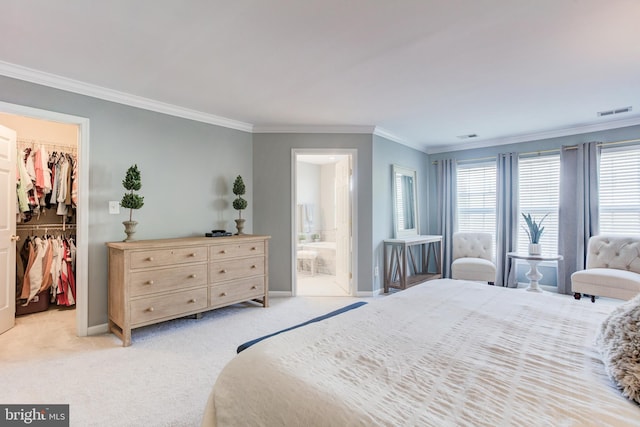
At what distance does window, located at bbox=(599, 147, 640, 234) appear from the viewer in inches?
164

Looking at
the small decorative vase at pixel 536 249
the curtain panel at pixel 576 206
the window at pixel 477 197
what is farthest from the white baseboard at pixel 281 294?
the curtain panel at pixel 576 206

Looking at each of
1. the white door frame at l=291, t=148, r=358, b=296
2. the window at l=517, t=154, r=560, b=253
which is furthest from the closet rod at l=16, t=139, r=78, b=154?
the window at l=517, t=154, r=560, b=253

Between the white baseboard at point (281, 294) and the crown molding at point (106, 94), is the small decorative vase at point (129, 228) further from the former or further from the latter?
the white baseboard at point (281, 294)

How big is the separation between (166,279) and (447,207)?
183 inches

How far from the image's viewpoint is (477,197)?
5.49 metres

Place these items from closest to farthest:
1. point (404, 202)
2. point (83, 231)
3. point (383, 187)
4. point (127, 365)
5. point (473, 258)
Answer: point (127, 365)
point (83, 231)
point (383, 187)
point (473, 258)
point (404, 202)

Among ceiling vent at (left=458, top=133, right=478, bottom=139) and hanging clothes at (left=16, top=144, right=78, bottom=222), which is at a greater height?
ceiling vent at (left=458, top=133, right=478, bottom=139)

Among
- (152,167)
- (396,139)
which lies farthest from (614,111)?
(152,167)

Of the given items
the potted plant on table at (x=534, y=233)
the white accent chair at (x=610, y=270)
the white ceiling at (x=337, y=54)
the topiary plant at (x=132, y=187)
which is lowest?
the white accent chair at (x=610, y=270)

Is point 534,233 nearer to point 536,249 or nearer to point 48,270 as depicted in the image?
point 536,249

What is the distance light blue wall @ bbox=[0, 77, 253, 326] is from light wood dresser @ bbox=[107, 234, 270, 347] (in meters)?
0.31

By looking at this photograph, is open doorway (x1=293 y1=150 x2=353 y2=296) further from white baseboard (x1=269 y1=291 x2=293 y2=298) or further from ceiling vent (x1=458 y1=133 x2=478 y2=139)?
ceiling vent (x1=458 y1=133 x2=478 y2=139)

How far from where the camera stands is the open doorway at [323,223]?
4.66 meters

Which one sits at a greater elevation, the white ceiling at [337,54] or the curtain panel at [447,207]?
the white ceiling at [337,54]
